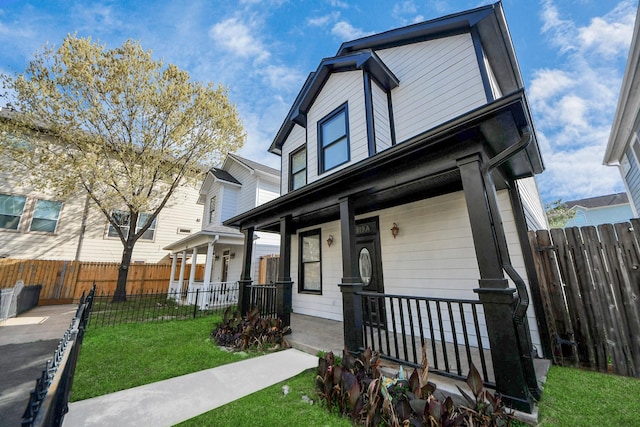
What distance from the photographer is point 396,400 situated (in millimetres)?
2535

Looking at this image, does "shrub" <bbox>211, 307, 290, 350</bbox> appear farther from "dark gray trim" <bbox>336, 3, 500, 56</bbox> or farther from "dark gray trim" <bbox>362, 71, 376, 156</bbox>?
"dark gray trim" <bbox>336, 3, 500, 56</bbox>

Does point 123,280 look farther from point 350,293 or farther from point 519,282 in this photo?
point 519,282

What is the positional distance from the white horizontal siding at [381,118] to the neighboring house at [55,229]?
1020 centimetres

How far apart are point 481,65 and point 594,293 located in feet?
13.3

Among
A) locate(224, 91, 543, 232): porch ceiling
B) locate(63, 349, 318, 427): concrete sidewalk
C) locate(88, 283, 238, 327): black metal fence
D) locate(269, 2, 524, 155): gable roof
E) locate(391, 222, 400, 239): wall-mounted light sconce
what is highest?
locate(269, 2, 524, 155): gable roof

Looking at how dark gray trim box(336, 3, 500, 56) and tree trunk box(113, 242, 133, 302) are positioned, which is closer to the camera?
dark gray trim box(336, 3, 500, 56)

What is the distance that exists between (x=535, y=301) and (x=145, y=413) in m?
5.28

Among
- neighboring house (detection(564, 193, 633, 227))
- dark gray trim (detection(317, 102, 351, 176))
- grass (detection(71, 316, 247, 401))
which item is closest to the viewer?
grass (detection(71, 316, 247, 401))

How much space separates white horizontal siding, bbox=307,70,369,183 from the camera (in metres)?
5.65

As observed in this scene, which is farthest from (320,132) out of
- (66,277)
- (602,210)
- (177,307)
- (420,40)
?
(602,210)

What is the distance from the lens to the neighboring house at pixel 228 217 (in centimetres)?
1080

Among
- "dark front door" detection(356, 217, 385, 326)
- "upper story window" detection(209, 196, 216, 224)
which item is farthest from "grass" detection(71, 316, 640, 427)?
"upper story window" detection(209, 196, 216, 224)

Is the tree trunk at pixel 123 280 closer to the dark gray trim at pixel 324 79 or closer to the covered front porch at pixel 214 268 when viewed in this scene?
the covered front porch at pixel 214 268

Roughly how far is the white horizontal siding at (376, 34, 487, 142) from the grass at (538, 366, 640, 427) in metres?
4.21
